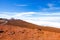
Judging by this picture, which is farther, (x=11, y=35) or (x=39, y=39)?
(x=11, y=35)

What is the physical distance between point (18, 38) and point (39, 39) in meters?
2.24

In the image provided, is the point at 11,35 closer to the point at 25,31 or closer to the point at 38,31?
the point at 25,31

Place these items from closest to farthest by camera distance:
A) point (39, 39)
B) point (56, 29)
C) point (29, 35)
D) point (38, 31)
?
point (39, 39), point (29, 35), point (38, 31), point (56, 29)

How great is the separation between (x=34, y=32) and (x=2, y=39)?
3654 millimetres

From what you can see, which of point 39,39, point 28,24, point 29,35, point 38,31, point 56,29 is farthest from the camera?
point 28,24

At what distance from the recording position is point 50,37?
18375mm

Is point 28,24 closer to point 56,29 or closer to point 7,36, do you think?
point 56,29

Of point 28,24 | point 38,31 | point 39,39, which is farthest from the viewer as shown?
point 28,24

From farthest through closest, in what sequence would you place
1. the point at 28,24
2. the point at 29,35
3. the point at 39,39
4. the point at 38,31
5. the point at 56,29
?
1. the point at 28,24
2. the point at 56,29
3. the point at 38,31
4. the point at 29,35
5. the point at 39,39

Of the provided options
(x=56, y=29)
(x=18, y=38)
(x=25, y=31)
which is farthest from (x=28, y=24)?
(x=18, y=38)

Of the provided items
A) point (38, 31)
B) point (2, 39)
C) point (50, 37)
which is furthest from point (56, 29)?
point (2, 39)

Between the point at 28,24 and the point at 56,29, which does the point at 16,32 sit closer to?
the point at 56,29

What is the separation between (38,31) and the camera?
20453 millimetres

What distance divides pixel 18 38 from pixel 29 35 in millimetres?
1293
